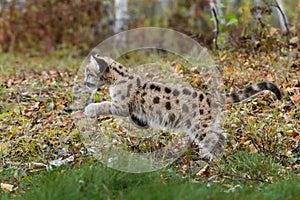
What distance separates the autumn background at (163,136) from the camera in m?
4.77

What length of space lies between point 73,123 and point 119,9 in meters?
8.27

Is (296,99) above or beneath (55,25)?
beneath

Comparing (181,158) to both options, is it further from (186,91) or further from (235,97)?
(235,97)

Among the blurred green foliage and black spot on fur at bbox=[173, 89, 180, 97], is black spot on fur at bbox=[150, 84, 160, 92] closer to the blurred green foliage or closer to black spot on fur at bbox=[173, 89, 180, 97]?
black spot on fur at bbox=[173, 89, 180, 97]

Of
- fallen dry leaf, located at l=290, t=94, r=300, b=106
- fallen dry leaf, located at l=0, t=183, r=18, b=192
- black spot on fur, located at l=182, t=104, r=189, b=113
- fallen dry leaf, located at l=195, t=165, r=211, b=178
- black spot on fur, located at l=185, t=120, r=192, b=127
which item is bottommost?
fallen dry leaf, located at l=0, t=183, r=18, b=192

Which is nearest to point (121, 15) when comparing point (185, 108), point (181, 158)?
point (185, 108)

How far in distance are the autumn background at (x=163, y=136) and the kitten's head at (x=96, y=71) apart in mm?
681

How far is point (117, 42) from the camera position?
1481cm

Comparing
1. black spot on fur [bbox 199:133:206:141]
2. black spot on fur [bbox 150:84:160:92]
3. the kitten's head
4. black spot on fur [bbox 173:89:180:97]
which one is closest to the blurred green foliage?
the kitten's head

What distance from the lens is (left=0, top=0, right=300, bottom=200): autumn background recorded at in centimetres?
477

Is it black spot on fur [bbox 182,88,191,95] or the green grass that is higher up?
black spot on fur [bbox 182,88,191,95]

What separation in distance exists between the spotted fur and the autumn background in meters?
0.28

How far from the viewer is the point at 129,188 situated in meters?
4.84

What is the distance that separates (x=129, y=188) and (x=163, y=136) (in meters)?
2.27
